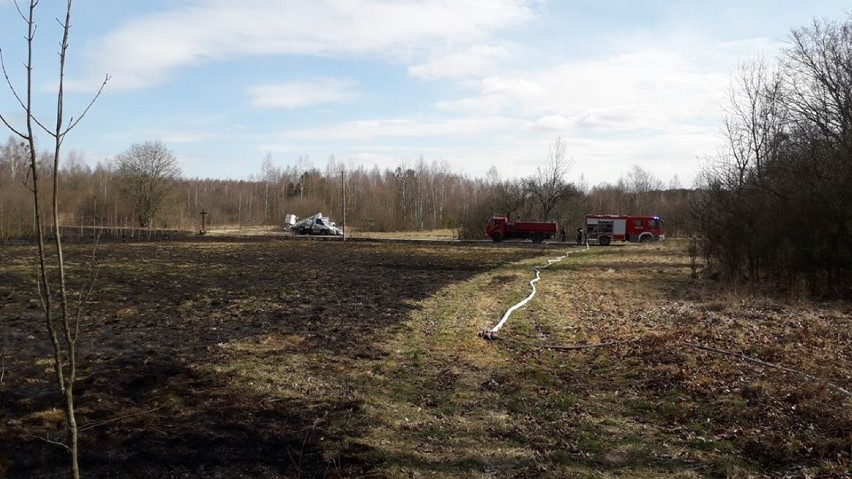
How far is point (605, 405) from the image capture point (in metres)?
6.67

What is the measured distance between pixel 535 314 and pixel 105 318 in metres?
8.74

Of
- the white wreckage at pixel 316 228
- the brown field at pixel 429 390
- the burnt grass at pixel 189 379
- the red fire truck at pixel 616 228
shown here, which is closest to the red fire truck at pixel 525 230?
the red fire truck at pixel 616 228

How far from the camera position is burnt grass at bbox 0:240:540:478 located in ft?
16.6

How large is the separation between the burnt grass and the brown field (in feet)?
0.11

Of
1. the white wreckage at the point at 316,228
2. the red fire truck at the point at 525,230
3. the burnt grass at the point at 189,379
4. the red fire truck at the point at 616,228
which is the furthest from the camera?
the white wreckage at the point at 316,228

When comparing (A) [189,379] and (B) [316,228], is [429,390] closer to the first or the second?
(A) [189,379]

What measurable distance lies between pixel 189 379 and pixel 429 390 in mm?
2983

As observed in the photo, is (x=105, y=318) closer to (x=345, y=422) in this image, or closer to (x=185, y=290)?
(x=185, y=290)

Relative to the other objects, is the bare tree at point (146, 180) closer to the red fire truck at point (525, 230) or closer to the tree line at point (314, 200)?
the tree line at point (314, 200)

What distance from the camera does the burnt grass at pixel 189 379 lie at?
506 centimetres

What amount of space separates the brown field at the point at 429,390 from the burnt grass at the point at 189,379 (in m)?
0.03

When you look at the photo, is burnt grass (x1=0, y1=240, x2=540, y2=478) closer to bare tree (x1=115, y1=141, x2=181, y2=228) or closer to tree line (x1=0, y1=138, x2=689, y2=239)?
tree line (x1=0, y1=138, x2=689, y2=239)

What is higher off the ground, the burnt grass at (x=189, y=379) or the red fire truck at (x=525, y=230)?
the red fire truck at (x=525, y=230)

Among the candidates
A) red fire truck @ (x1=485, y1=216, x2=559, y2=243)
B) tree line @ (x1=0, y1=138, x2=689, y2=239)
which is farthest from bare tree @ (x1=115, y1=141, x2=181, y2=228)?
red fire truck @ (x1=485, y1=216, x2=559, y2=243)
